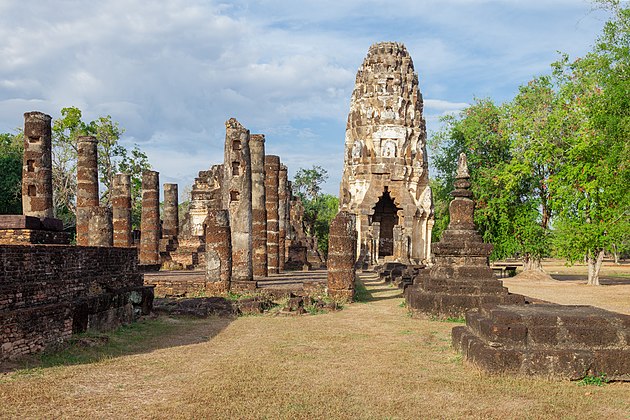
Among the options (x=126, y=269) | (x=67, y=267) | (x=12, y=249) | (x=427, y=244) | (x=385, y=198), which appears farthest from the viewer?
(x=385, y=198)

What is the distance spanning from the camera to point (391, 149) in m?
37.2

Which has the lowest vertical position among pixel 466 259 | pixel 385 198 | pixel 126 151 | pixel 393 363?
pixel 393 363

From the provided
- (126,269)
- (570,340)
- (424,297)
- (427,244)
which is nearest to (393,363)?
(570,340)

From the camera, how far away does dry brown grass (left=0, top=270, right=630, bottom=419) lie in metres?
5.73

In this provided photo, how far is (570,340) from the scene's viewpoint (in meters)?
7.05

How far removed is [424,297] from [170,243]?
850 inches

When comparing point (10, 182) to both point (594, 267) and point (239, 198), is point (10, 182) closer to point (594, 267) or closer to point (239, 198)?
point (239, 198)

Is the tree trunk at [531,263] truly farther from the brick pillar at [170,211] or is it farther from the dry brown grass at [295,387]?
the dry brown grass at [295,387]

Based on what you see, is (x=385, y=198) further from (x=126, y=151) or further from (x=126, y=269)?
(x=126, y=269)

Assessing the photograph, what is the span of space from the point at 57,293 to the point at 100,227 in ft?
34.6

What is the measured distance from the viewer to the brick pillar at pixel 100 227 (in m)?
18.8

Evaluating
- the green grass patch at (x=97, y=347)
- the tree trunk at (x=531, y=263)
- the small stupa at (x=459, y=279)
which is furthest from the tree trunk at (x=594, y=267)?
the green grass patch at (x=97, y=347)

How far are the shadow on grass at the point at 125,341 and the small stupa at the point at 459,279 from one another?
14.0 feet

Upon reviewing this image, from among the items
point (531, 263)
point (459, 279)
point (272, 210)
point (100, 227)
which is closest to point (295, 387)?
point (459, 279)
